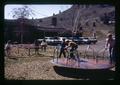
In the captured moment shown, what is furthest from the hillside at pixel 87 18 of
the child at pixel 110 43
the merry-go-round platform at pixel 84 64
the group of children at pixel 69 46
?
the merry-go-round platform at pixel 84 64

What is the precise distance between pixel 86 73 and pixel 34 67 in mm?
954

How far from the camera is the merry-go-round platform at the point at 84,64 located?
16.7ft

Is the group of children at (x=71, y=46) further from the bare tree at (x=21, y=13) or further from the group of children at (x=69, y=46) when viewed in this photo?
the bare tree at (x=21, y=13)

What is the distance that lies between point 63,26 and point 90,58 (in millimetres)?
761

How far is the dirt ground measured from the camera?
16.6 feet

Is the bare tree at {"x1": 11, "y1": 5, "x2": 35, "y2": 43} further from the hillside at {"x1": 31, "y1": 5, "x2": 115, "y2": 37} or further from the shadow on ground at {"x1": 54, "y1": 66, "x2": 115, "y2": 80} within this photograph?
the shadow on ground at {"x1": 54, "y1": 66, "x2": 115, "y2": 80}

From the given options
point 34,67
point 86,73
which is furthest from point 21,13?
point 86,73

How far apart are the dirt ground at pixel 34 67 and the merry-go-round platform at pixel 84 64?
9 cm

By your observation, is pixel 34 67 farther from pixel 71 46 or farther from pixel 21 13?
pixel 21 13

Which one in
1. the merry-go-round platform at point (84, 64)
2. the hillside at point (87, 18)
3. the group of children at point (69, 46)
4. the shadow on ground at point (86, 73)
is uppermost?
the hillside at point (87, 18)

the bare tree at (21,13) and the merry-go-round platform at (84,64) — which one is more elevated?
the bare tree at (21,13)

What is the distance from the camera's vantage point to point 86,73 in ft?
16.9

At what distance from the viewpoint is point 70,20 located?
504 cm

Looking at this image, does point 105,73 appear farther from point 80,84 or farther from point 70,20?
point 70,20
